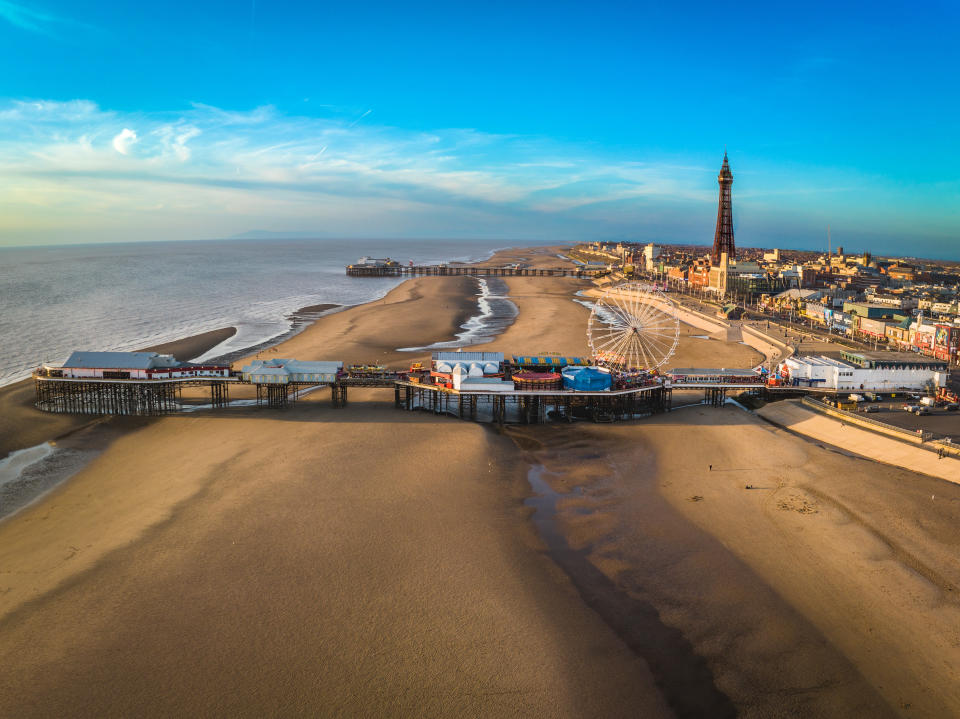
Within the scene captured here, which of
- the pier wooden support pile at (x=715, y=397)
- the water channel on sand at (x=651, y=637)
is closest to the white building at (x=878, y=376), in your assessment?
the pier wooden support pile at (x=715, y=397)

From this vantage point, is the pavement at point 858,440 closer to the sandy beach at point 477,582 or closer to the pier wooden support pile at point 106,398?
the sandy beach at point 477,582

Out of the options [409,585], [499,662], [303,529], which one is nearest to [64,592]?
[303,529]

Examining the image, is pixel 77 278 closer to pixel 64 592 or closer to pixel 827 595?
pixel 64 592

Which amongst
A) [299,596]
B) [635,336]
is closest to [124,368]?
[299,596]

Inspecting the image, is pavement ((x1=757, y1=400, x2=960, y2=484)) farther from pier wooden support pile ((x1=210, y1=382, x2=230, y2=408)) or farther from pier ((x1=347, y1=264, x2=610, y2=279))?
pier ((x1=347, y1=264, x2=610, y2=279))

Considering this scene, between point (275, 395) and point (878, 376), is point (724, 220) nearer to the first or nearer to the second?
point (878, 376)
